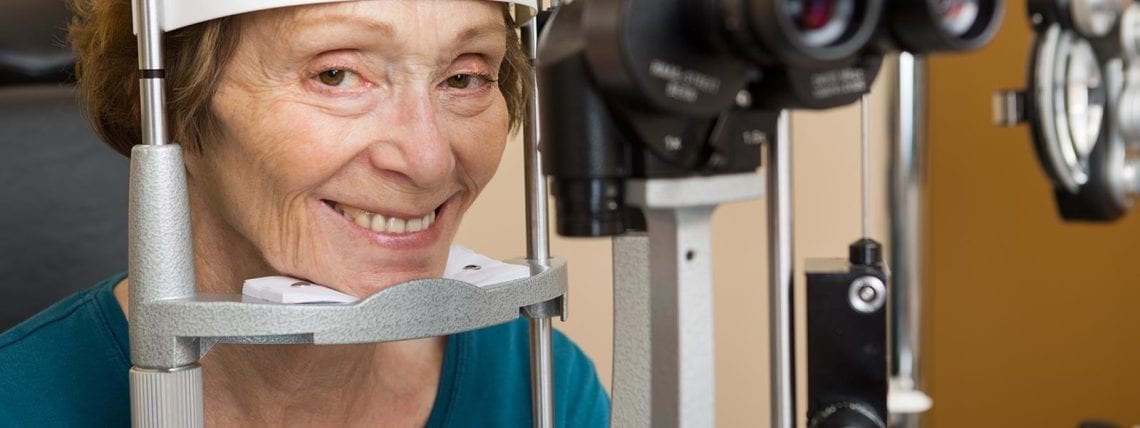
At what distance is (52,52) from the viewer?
1316 millimetres

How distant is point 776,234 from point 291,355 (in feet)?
1.96

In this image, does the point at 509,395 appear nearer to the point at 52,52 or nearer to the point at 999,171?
the point at 52,52

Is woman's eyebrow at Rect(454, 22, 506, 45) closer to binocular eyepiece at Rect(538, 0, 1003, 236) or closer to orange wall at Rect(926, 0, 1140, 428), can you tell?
binocular eyepiece at Rect(538, 0, 1003, 236)

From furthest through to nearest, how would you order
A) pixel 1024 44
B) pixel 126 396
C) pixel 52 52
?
pixel 1024 44 → pixel 52 52 → pixel 126 396

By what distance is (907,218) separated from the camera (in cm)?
94

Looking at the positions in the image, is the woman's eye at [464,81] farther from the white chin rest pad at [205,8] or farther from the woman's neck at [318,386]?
the woman's neck at [318,386]

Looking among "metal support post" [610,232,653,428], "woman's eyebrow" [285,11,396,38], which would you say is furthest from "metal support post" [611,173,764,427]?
"woman's eyebrow" [285,11,396,38]

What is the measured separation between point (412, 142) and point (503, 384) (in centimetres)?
43

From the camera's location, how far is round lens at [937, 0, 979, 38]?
2.02 feet

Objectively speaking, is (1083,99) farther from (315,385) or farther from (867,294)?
(315,385)

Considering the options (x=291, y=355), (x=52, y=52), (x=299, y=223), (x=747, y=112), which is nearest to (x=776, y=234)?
(x=747, y=112)

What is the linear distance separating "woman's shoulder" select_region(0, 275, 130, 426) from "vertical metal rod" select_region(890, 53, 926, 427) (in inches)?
26.5

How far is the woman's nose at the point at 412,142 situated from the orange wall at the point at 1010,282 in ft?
5.98

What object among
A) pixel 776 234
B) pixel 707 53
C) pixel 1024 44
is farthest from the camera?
pixel 1024 44
